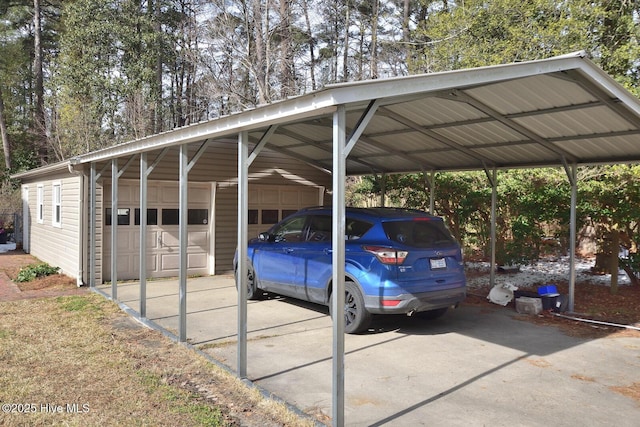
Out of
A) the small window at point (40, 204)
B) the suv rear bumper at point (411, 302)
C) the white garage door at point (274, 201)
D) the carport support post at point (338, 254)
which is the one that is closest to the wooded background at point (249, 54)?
the white garage door at point (274, 201)

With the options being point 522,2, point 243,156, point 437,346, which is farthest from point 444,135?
point 522,2

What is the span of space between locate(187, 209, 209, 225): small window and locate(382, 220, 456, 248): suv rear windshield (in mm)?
6478

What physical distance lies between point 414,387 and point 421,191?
850 cm

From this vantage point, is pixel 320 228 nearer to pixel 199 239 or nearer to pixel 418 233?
pixel 418 233

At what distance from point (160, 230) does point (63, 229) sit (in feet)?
7.93

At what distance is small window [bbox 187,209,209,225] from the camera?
1174cm

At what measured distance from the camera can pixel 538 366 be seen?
5.47 m

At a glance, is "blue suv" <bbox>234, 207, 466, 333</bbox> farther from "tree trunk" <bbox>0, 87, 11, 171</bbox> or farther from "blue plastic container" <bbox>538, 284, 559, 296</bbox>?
"tree trunk" <bbox>0, 87, 11, 171</bbox>

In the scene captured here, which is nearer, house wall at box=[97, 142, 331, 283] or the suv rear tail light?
the suv rear tail light

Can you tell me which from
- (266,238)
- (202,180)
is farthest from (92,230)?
(266,238)

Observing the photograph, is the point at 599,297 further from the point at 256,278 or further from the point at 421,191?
the point at 256,278

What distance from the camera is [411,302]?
6.14 meters

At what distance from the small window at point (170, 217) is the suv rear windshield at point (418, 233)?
6586 millimetres

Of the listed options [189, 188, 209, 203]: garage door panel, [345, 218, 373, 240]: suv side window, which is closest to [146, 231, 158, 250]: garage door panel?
[189, 188, 209, 203]: garage door panel
